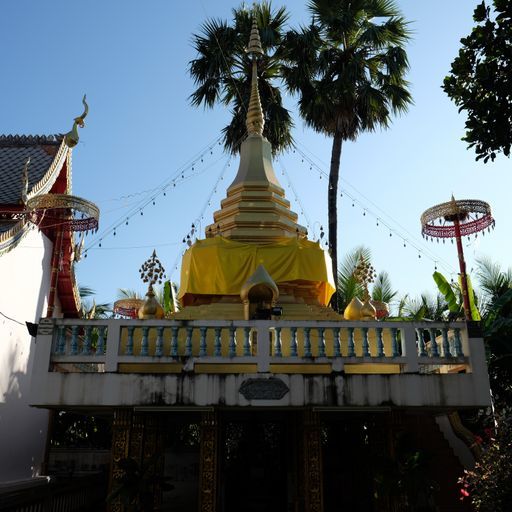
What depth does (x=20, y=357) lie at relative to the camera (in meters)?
11.1

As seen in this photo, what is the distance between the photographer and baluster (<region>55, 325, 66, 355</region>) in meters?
7.40

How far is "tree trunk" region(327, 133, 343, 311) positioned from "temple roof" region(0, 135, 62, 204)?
8027 millimetres

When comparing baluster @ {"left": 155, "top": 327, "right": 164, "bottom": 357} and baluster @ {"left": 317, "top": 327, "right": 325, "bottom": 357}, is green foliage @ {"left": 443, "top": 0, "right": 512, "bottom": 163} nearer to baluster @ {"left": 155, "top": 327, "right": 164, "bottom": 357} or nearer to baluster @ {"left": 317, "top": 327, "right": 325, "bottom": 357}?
baluster @ {"left": 317, "top": 327, "right": 325, "bottom": 357}

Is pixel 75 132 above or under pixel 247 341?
above

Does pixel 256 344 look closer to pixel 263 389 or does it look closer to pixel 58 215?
pixel 263 389

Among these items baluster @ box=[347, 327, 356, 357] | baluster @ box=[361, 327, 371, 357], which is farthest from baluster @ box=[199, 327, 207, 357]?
baluster @ box=[361, 327, 371, 357]

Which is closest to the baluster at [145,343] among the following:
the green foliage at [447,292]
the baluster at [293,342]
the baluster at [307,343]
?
the baluster at [293,342]

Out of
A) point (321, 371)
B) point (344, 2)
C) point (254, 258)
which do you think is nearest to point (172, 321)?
point (321, 371)

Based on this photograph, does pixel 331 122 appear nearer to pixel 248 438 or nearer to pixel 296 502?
pixel 248 438

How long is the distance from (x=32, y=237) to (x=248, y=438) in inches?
251

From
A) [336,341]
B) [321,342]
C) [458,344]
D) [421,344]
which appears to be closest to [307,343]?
[321,342]

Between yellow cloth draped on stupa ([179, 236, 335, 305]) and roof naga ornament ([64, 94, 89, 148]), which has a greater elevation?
roof naga ornament ([64, 94, 89, 148])

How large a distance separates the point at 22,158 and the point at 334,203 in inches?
352

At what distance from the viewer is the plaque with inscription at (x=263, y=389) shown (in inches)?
283
